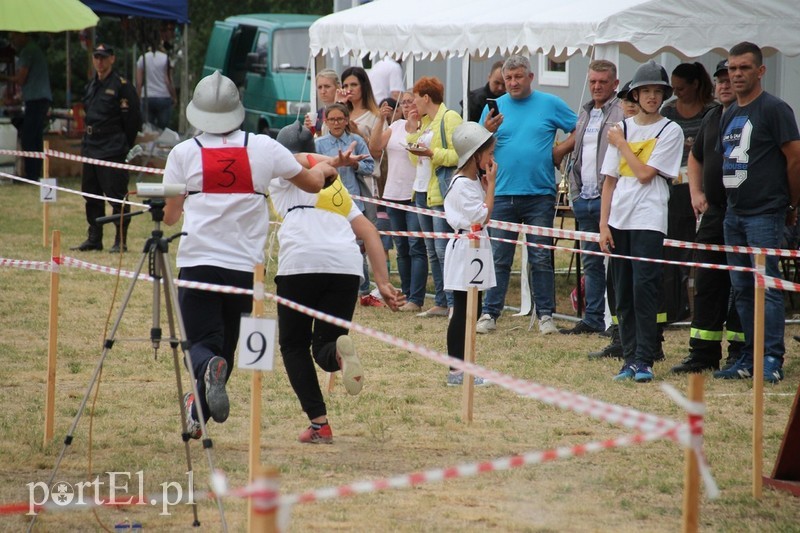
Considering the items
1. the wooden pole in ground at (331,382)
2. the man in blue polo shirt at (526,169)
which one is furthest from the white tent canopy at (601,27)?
the wooden pole in ground at (331,382)

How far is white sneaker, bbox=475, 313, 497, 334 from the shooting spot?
9.98m

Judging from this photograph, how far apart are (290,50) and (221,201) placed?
16260 millimetres

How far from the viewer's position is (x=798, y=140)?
25.1 feet

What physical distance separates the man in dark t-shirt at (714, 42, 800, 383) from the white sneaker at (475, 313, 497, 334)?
2464 mm

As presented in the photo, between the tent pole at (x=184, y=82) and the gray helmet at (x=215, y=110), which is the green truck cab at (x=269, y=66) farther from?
the gray helmet at (x=215, y=110)

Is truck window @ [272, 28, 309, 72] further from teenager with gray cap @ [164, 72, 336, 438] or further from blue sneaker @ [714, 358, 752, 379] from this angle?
teenager with gray cap @ [164, 72, 336, 438]

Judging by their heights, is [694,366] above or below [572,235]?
below

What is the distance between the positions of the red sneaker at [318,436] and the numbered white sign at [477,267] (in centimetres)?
119

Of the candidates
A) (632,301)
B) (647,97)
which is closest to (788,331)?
(632,301)

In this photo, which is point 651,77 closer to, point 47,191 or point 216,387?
point 216,387

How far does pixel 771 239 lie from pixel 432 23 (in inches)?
180

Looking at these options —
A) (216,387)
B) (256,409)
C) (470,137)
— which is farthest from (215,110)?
(470,137)

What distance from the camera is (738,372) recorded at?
8141 mm

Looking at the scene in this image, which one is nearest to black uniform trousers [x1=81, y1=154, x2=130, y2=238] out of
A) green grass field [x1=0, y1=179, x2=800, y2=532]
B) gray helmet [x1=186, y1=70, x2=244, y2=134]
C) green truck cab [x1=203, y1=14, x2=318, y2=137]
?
green grass field [x1=0, y1=179, x2=800, y2=532]
